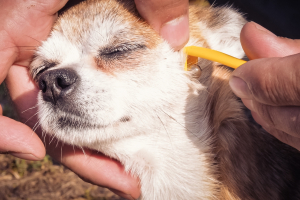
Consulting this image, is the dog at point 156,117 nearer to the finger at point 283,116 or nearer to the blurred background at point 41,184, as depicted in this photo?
the finger at point 283,116

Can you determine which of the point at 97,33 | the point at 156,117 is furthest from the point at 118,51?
the point at 156,117

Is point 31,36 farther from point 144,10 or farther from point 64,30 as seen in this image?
point 144,10

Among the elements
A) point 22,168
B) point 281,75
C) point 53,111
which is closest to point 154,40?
point 53,111

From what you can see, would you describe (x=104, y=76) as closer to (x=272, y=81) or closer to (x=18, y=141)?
(x=18, y=141)

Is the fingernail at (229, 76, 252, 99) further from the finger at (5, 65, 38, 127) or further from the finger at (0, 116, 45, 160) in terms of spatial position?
the finger at (5, 65, 38, 127)

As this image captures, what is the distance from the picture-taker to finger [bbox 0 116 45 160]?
1.61 meters

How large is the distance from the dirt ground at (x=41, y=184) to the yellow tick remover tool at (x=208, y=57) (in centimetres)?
228

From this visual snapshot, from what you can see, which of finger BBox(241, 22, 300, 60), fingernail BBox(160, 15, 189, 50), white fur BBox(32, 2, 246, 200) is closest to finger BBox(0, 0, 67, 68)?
white fur BBox(32, 2, 246, 200)

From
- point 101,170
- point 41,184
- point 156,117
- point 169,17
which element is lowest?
point 41,184

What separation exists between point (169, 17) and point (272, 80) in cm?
75

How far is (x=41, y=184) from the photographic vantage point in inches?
134

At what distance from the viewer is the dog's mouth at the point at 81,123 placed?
1.55 m

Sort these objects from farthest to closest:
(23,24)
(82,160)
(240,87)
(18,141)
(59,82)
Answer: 1. (82,160)
2. (23,24)
3. (18,141)
4. (59,82)
5. (240,87)

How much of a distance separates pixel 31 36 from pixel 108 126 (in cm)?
92
